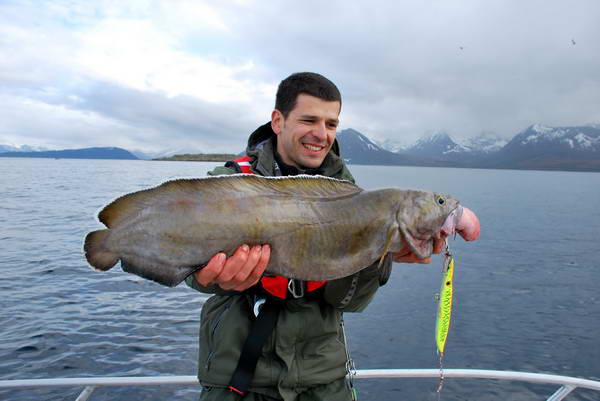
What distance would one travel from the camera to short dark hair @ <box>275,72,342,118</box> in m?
3.99

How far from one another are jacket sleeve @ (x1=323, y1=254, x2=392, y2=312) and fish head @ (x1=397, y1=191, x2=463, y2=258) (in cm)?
27

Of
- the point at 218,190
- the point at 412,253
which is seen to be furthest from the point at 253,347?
the point at 412,253

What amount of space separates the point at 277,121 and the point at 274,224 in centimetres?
154

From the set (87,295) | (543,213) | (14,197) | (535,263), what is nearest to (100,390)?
(87,295)

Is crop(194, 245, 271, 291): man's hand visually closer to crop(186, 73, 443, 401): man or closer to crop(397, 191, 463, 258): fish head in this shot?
crop(186, 73, 443, 401): man

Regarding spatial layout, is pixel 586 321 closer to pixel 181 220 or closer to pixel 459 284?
pixel 459 284

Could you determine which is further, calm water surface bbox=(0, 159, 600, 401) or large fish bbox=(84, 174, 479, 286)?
calm water surface bbox=(0, 159, 600, 401)

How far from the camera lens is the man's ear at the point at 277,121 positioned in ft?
13.7

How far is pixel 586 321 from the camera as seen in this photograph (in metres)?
16.2

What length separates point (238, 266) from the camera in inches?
114

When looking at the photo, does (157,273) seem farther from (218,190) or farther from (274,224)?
(274,224)

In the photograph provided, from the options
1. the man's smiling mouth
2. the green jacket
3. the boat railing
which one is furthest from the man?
the boat railing

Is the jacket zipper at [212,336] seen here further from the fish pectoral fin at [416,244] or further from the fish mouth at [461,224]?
the fish mouth at [461,224]

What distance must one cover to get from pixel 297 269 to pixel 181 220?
34.4 inches
